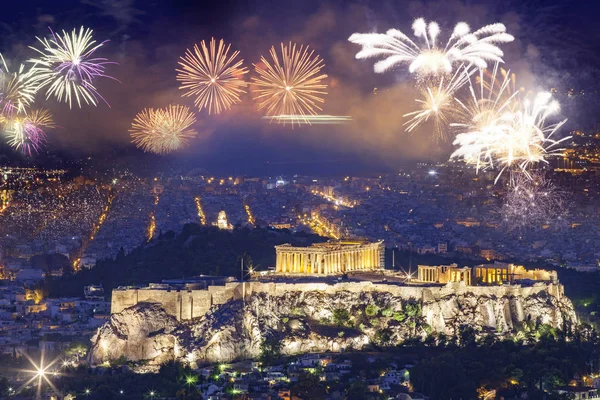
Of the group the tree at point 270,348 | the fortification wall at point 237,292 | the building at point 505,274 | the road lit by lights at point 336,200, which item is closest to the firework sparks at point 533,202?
the road lit by lights at point 336,200

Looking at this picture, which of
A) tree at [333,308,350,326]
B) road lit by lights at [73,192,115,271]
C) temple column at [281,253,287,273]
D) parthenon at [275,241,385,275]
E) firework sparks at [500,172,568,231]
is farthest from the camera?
firework sparks at [500,172,568,231]

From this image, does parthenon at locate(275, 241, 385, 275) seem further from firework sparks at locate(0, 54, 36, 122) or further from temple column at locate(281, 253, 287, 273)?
firework sparks at locate(0, 54, 36, 122)

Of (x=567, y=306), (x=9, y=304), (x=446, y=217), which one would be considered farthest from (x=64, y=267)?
(x=567, y=306)

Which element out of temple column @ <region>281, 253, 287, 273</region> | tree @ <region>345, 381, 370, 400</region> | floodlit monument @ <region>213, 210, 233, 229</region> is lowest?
tree @ <region>345, 381, 370, 400</region>

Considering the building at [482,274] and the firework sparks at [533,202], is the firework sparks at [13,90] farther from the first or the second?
the firework sparks at [533,202]

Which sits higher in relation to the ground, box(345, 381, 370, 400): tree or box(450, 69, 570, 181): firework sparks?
box(450, 69, 570, 181): firework sparks

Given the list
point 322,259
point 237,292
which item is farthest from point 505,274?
point 237,292

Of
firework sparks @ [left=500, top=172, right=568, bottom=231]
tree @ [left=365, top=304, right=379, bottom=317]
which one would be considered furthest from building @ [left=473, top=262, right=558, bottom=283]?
firework sparks @ [left=500, top=172, right=568, bottom=231]
